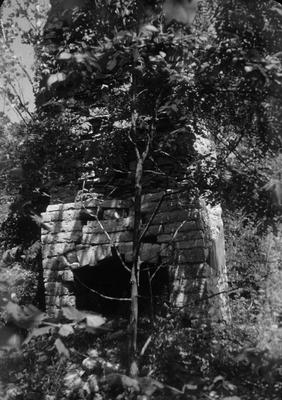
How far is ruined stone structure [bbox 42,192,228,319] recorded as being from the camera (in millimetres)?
4258

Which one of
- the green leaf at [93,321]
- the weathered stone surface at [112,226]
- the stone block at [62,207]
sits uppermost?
the stone block at [62,207]

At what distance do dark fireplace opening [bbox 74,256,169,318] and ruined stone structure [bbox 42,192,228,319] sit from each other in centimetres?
1

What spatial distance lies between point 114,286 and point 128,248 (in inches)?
29.2

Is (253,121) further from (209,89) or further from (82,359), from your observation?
(82,359)

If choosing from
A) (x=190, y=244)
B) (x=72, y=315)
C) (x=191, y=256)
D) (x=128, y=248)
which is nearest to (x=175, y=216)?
(x=190, y=244)

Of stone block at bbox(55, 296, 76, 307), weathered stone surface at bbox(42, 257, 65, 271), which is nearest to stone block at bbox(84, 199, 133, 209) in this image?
weathered stone surface at bbox(42, 257, 65, 271)

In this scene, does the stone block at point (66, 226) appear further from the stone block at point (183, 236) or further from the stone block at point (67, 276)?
the stone block at point (183, 236)

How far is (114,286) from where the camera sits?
5059mm

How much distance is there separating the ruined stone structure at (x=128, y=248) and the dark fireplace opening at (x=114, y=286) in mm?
12

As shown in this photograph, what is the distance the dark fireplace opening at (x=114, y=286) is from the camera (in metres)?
4.55

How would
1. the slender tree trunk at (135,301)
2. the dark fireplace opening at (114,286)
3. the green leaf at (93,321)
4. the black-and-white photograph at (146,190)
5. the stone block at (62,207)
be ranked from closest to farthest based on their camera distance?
the green leaf at (93,321) → the black-and-white photograph at (146,190) → the slender tree trunk at (135,301) → the dark fireplace opening at (114,286) → the stone block at (62,207)

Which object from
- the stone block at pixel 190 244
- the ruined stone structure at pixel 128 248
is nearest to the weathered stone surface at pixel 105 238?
the ruined stone structure at pixel 128 248

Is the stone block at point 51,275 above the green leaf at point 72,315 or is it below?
above

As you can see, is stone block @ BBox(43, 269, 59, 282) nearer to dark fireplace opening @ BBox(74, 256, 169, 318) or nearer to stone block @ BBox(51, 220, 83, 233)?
dark fireplace opening @ BBox(74, 256, 169, 318)
